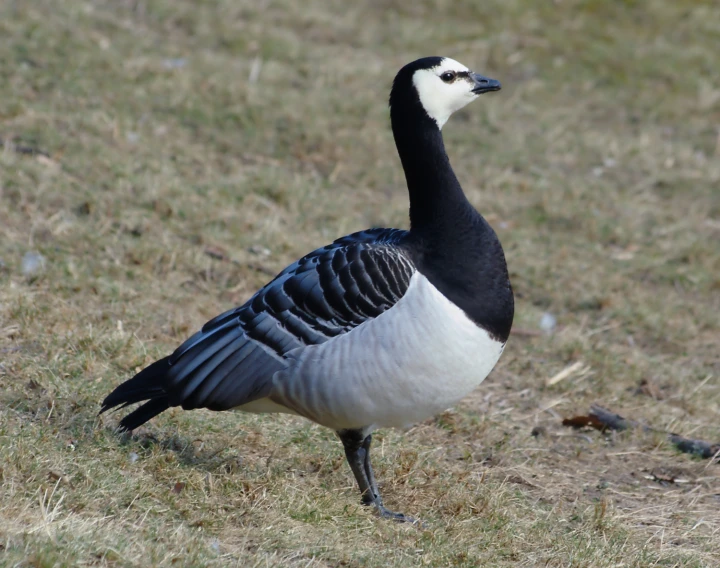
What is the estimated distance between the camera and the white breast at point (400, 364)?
403cm

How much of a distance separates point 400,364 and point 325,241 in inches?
143

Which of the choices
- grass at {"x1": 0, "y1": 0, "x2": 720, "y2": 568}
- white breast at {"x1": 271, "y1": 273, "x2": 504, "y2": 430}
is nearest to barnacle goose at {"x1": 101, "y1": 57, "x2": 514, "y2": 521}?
white breast at {"x1": 271, "y1": 273, "x2": 504, "y2": 430}

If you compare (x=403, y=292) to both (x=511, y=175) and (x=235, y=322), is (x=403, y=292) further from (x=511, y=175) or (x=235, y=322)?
(x=511, y=175)

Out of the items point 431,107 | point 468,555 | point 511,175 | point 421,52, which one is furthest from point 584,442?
point 421,52

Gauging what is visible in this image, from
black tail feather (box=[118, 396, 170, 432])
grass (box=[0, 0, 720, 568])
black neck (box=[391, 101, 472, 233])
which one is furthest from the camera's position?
black neck (box=[391, 101, 472, 233])

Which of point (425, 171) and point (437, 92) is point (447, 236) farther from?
point (437, 92)

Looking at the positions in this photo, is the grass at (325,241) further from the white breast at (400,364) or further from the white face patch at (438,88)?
the white face patch at (438,88)

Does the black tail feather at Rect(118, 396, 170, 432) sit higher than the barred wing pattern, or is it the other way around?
the barred wing pattern

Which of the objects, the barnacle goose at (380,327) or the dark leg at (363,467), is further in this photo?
the dark leg at (363,467)

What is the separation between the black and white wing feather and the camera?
4.21 meters

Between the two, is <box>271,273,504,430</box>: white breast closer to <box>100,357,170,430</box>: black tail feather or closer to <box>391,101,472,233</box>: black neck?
<box>391,101,472,233</box>: black neck

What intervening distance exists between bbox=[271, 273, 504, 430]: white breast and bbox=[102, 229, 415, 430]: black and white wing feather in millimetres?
78

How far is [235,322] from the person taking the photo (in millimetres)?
4516

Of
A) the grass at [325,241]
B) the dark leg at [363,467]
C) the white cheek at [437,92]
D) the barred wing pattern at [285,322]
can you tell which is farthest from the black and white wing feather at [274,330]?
the white cheek at [437,92]
